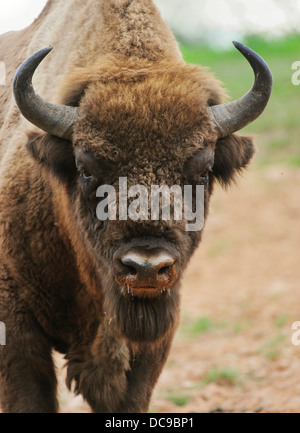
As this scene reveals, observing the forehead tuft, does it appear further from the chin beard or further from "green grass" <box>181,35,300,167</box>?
"green grass" <box>181,35,300,167</box>

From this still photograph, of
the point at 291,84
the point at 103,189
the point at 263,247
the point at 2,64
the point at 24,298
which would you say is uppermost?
the point at 2,64

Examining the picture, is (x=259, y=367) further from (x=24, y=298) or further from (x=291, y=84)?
(x=291, y=84)

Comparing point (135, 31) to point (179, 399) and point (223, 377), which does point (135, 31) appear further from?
point (223, 377)

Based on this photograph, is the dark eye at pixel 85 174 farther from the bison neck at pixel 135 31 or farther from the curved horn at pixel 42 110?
the bison neck at pixel 135 31

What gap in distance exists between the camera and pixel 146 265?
3.47 meters

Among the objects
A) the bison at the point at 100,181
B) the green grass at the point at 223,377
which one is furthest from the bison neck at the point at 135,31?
the green grass at the point at 223,377

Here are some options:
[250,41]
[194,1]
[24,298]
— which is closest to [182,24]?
[194,1]

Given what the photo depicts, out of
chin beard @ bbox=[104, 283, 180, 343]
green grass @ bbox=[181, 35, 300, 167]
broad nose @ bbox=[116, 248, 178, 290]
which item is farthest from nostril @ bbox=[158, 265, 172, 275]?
green grass @ bbox=[181, 35, 300, 167]

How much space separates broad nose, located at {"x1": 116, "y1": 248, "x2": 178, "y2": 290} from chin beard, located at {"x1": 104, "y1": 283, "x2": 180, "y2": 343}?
228 mm

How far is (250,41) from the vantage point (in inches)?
829

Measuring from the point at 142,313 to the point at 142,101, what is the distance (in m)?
1.18

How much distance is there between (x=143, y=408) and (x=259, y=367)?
2.81 meters

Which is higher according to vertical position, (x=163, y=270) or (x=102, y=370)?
(x=163, y=270)

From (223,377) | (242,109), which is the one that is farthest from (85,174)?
(223,377)
